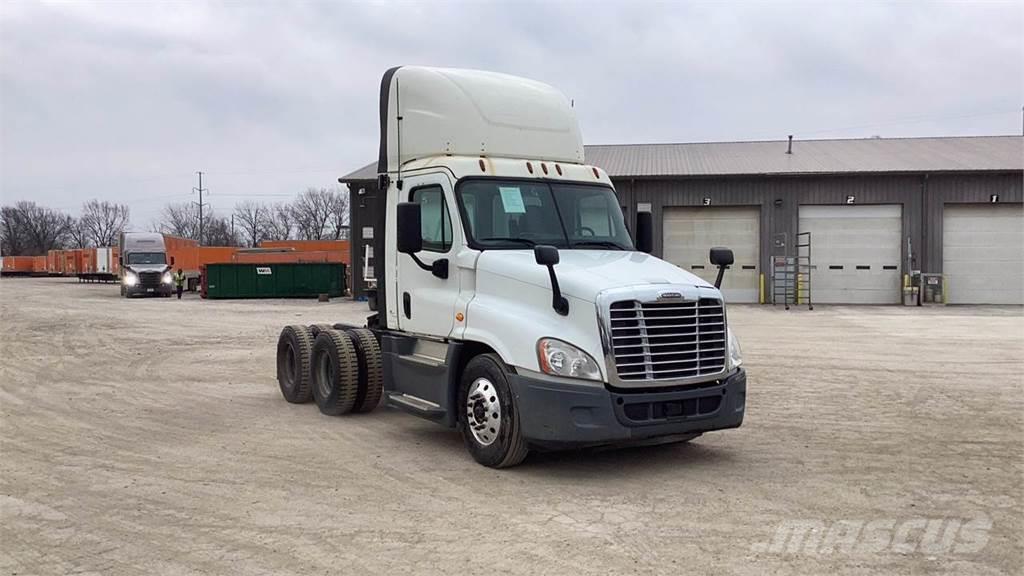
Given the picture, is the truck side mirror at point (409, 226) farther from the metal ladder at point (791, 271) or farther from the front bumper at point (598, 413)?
the metal ladder at point (791, 271)

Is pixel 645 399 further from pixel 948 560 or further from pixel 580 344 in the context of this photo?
pixel 948 560

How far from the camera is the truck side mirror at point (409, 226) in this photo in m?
7.36

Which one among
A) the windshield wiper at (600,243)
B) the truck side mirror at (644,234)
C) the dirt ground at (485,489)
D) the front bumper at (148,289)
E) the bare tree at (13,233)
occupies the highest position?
the bare tree at (13,233)

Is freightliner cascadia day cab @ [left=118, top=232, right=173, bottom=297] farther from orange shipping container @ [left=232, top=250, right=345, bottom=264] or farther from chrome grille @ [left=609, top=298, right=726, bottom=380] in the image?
chrome grille @ [left=609, top=298, right=726, bottom=380]

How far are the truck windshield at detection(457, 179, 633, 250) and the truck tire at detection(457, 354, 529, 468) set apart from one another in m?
1.16

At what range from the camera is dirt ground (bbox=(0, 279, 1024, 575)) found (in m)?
4.82

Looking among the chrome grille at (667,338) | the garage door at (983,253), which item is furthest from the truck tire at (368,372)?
the garage door at (983,253)

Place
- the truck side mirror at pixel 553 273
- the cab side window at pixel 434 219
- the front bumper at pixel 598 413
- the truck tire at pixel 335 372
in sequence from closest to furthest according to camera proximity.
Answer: the front bumper at pixel 598 413 → the truck side mirror at pixel 553 273 → the cab side window at pixel 434 219 → the truck tire at pixel 335 372

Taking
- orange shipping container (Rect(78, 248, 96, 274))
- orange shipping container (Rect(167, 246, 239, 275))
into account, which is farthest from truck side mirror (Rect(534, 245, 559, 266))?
orange shipping container (Rect(78, 248, 96, 274))

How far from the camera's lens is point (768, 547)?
496 cm

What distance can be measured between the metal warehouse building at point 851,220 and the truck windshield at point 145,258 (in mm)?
11945

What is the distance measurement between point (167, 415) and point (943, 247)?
30.2m

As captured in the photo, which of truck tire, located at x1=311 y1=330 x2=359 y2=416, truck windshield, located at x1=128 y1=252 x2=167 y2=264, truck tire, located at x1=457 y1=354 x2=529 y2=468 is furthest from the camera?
truck windshield, located at x1=128 y1=252 x2=167 y2=264

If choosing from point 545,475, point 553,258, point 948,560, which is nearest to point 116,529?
point 545,475
